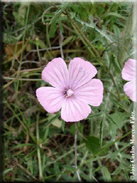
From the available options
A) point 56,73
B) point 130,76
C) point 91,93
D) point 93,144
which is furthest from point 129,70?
point 93,144

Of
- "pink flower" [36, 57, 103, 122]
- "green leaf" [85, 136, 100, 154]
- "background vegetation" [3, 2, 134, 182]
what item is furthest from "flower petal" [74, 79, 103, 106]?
"green leaf" [85, 136, 100, 154]

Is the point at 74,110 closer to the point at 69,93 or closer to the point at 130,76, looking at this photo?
the point at 69,93

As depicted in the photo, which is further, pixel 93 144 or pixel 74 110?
pixel 93 144

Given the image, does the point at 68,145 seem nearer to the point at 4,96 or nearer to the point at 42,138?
the point at 42,138

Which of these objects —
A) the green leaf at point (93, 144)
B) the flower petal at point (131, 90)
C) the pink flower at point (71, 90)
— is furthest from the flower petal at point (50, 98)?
the green leaf at point (93, 144)

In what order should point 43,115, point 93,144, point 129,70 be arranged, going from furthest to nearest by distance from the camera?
point 43,115 → point 93,144 → point 129,70

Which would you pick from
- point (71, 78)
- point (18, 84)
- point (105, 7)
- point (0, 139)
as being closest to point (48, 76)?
point (71, 78)
